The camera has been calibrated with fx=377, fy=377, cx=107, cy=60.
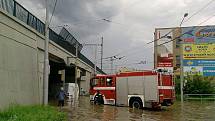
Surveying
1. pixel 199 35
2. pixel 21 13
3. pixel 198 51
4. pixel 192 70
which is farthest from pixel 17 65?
pixel 199 35

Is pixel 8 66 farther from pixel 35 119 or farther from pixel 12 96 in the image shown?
pixel 35 119

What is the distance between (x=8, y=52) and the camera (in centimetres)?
1847

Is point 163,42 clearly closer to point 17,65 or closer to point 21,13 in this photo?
point 21,13

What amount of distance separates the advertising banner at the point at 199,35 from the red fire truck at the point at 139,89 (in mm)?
28133

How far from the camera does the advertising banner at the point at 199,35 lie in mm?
57559

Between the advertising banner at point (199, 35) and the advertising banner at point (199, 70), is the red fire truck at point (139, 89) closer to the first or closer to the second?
the advertising banner at point (199, 70)

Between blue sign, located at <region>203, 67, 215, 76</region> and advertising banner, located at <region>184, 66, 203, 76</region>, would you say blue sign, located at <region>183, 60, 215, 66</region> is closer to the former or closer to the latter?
advertising banner, located at <region>184, 66, 203, 76</region>

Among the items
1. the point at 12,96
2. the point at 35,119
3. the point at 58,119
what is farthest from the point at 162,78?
the point at 35,119

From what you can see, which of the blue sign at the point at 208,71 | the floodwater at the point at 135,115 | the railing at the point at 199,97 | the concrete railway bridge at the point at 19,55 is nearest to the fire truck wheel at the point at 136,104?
the floodwater at the point at 135,115

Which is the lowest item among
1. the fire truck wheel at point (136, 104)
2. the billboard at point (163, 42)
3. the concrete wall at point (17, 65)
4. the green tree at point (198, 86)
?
the fire truck wheel at point (136, 104)

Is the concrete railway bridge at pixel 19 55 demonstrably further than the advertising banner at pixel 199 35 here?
No

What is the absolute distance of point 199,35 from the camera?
195ft

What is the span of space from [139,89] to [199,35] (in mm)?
34706

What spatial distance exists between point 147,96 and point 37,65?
806 cm
